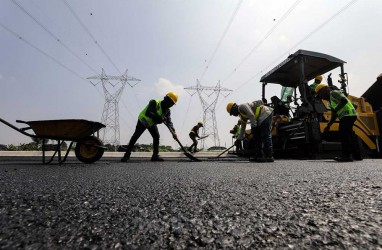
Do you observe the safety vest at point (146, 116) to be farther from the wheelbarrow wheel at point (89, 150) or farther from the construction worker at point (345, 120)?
the construction worker at point (345, 120)

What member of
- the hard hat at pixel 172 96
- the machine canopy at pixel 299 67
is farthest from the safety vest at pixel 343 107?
the hard hat at pixel 172 96

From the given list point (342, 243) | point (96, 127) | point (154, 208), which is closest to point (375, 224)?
point (342, 243)

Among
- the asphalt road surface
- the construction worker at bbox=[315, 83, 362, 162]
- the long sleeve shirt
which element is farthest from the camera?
the long sleeve shirt

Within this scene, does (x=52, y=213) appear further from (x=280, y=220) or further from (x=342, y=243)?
(x=342, y=243)

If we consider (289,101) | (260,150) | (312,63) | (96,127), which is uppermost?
(312,63)

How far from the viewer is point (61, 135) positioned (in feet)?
13.6

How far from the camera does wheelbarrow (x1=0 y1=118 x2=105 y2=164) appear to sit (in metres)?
3.95

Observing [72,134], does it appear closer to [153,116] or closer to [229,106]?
[153,116]

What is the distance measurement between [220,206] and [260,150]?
423 centimetres

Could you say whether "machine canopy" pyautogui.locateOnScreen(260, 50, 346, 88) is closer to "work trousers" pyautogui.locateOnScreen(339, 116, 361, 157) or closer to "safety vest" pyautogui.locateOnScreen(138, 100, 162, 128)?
"work trousers" pyautogui.locateOnScreen(339, 116, 361, 157)

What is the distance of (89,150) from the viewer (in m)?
4.58

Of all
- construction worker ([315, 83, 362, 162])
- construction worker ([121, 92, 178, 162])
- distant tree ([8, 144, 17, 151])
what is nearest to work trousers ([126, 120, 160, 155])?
construction worker ([121, 92, 178, 162])

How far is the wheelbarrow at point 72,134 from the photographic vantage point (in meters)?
3.95

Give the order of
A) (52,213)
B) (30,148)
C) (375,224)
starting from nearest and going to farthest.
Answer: (375,224)
(52,213)
(30,148)
